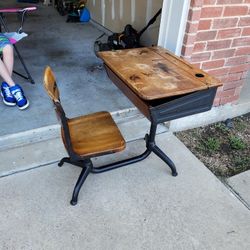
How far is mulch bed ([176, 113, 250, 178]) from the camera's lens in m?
2.01

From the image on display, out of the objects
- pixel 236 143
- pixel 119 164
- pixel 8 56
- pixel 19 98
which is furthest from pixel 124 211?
pixel 8 56

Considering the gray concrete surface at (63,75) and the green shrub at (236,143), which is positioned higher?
the gray concrete surface at (63,75)

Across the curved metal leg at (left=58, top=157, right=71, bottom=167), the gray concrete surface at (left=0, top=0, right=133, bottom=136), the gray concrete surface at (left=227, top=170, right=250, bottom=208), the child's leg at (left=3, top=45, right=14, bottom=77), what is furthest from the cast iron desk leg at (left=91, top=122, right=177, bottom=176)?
the child's leg at (left=3, top=45, right=14, bottom=77)

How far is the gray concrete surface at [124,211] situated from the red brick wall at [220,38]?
82 cm

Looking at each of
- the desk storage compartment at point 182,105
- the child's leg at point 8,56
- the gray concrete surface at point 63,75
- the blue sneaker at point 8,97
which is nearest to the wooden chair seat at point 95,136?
the desk storage compartment at point 182,105

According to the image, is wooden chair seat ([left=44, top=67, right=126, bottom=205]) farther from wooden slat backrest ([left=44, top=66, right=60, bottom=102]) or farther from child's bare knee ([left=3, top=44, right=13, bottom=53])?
child's bare knee ([left=3, top=44, right=13, bottom=53])

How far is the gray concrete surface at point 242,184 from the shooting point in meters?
1.75

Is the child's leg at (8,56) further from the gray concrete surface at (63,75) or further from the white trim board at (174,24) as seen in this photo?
the white trim board at (174,24)

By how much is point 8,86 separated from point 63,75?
0.70 metres

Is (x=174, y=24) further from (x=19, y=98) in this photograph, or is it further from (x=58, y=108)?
(x=19, y=98)

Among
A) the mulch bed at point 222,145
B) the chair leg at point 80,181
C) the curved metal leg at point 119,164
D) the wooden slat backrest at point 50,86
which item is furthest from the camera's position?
the mulch bed at point 222,145

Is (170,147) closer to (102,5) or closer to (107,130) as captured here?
(107,130)

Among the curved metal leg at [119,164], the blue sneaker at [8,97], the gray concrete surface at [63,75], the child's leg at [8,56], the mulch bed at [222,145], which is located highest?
the child's leg at [8,56]

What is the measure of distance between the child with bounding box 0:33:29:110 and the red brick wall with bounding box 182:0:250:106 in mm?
1337
